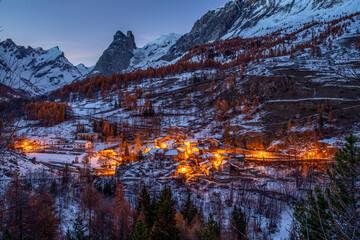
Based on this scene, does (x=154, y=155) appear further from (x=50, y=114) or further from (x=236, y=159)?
(x=50, y=114)

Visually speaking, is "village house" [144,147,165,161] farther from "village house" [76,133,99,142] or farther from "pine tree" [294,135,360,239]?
"pine tree" [294,135,360,239]

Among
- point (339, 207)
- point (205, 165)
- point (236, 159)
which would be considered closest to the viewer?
point (339, 207)

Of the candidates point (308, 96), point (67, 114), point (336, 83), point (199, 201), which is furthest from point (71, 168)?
point (336, 83)

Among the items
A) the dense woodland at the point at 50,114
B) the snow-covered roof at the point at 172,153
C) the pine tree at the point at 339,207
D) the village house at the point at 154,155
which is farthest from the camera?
the dense woodland at the point at 50,114

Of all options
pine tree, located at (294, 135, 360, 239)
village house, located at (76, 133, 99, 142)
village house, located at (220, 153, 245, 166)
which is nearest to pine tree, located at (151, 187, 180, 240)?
pine tree, located at (294, 135, 360, 239)

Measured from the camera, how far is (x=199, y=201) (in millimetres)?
31969

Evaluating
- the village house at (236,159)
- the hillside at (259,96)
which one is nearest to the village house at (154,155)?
the village house at (236,159)

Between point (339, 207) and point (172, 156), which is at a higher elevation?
point (339, 207)

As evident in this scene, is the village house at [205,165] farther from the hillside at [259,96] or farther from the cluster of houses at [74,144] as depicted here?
the cluster of houses at [74,144]

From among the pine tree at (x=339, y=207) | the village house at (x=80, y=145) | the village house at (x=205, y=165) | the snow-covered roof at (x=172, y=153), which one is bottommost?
the village house at (x=205, y=165)

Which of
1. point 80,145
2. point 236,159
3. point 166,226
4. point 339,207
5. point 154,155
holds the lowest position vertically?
point 166,226

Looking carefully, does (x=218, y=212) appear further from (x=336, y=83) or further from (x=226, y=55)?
(x=226, y=55)

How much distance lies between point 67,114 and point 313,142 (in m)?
93.2

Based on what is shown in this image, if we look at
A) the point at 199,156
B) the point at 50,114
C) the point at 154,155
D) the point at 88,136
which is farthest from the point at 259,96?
the point at 50,114
